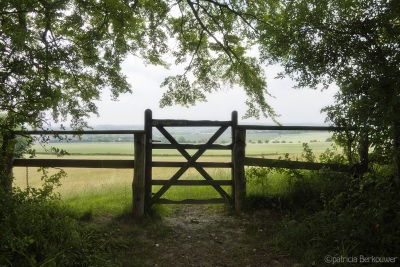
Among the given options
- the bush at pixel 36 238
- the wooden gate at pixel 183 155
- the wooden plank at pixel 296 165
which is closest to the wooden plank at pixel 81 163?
the wooden gate at pixel 183 155

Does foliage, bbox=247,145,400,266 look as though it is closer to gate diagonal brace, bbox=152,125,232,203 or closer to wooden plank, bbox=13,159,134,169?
gate diagonal brace, bbox=152,125,232,203

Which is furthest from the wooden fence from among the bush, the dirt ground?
the bush

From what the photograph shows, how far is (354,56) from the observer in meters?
3.59

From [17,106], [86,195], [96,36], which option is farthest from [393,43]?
[86,195]

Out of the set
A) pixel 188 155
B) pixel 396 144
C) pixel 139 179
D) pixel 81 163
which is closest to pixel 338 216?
pixel 396 144

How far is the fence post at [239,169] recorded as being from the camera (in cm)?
570

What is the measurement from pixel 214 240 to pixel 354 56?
356 cm

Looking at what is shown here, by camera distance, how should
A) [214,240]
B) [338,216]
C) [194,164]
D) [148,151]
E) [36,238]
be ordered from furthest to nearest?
[194,164], [148,151], [214,240], [338,216], [36,238]

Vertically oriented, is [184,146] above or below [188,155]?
above

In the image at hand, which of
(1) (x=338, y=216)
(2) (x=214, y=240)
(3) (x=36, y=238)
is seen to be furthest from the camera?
(2) (x=214, y=240)

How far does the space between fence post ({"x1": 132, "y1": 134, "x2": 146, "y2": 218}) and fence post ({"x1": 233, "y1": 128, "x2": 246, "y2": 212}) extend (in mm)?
1928

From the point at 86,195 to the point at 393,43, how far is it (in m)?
7.32

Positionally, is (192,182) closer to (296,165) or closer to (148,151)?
(148,151)

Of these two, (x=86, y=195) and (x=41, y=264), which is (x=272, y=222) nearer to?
(x=41, y=264)
